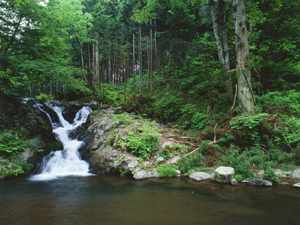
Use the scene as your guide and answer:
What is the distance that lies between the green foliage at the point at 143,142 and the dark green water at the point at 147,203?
1.68 meters

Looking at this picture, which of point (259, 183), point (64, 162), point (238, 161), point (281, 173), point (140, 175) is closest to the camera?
point (259, 183)

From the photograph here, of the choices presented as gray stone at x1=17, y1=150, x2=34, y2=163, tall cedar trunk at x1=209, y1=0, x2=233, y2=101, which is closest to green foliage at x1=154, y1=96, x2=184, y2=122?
tall cedar trunk at x1=209, y1=0, x2=233, y2=101

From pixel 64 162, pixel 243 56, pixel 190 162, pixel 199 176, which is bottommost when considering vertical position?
pixel 199 176

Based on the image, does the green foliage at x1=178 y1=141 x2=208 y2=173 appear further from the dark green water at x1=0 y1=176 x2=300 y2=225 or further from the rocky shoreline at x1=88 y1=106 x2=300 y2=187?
the dark green water at x1=0 y1=176 x2=300 y2=225

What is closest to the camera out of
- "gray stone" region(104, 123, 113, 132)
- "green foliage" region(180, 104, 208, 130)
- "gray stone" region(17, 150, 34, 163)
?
"gray stone" region(17, 150, 34, 163)

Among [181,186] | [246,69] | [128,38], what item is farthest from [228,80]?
[128,38]

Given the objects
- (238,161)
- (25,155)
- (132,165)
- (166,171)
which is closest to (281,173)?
(238,161)

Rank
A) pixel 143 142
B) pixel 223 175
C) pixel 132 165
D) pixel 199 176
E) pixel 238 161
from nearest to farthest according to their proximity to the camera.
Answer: pixel 223 175 → pixel 238 161 → pixel 199 176 → pixel 132 165 → pixel 143 142

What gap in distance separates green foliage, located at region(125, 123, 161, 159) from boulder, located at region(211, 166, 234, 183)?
304 cm

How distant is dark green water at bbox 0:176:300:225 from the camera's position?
156 inches

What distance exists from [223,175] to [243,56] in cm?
566

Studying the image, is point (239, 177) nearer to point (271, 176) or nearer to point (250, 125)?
point (271, 176)

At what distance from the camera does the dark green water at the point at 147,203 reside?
3.95 m

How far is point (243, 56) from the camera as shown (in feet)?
27.4
